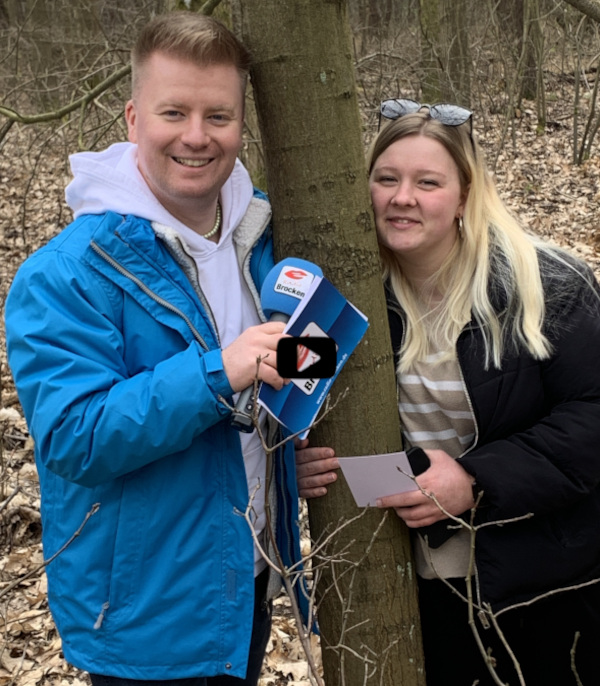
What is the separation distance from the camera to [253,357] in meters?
1.84

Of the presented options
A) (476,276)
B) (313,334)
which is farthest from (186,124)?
(476,276)

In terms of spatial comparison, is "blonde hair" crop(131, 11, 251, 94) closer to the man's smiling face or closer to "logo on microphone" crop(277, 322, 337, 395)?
the man's smiling face

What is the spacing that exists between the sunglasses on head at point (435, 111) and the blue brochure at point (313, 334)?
0.76 m

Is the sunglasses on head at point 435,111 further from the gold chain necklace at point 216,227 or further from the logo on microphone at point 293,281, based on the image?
the logo on microphone at point 293,281

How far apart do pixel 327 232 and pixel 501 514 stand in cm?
93

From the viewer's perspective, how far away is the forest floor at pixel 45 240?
12.3 ft

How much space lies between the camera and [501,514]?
7.50 ft

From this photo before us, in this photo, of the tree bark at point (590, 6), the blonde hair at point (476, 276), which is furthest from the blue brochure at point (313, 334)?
the tree bark at point (590, 6)

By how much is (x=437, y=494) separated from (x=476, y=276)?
0.64m

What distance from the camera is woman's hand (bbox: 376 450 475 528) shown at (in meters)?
2.26

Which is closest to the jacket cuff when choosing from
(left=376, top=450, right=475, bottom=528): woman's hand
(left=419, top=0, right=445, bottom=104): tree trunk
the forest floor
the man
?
the man

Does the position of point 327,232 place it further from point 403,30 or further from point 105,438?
point 403,30

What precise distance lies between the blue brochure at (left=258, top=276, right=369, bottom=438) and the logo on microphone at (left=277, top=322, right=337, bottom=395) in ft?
0.26

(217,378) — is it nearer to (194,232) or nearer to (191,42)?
(194,232)
